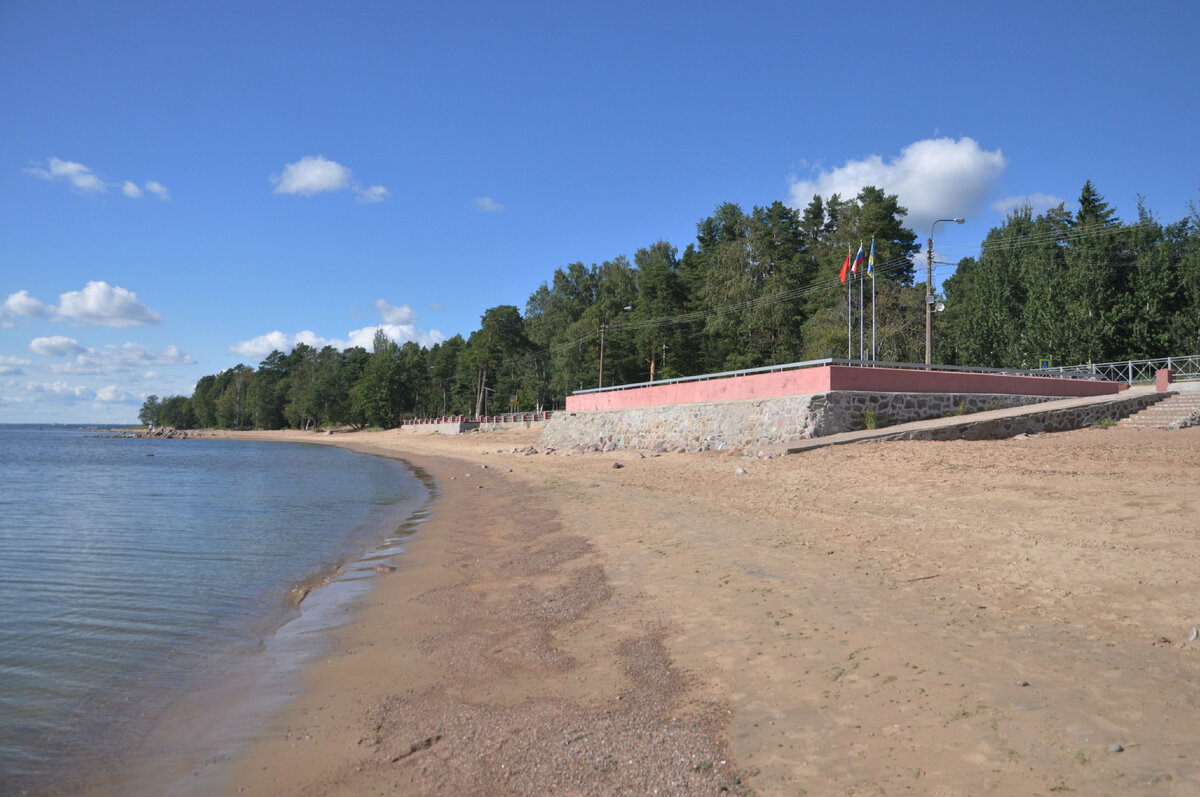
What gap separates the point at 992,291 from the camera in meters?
41.7

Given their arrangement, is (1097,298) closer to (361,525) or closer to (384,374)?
(361,525)

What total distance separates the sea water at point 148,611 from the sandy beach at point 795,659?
2.81 feet

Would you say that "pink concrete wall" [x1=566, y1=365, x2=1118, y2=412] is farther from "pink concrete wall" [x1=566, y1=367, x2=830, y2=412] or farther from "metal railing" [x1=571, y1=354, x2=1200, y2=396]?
"metal railing" [x1=571, y1=354, x2=1200, y2=396]

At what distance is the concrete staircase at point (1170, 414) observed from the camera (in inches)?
714

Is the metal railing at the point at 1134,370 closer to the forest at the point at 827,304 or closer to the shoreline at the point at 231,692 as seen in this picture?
Result: the forest at the point at 827,304

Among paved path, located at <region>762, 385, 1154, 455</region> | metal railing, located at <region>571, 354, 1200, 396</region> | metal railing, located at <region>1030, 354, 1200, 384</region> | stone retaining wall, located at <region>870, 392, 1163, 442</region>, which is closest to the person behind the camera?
paved path, located at <region>762, 385, 1154, 455</region>

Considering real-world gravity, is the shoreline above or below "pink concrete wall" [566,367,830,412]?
below

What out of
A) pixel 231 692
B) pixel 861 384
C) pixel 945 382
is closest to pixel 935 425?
pixel 861 384

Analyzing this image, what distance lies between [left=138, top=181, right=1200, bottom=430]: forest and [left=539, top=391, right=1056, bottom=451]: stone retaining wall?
14807 mm

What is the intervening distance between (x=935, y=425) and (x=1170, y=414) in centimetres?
791

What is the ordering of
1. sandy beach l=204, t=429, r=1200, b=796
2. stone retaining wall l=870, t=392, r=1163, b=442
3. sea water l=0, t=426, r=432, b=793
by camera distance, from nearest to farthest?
sandy beach l=204, t=429, r=1200, b=796 < sea water l=0, t=426, r=432, b=793 < stone retaining wall l=870, t=392, r=1163, b=442

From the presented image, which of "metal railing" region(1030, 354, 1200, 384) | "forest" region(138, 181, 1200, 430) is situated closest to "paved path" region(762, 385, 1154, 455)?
"metal railing" region(1030, 354, 1200, 384)

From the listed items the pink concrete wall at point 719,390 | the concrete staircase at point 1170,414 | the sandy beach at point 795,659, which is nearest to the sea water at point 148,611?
the sandy beach at point 795,659

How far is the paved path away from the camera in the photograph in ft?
54.3
